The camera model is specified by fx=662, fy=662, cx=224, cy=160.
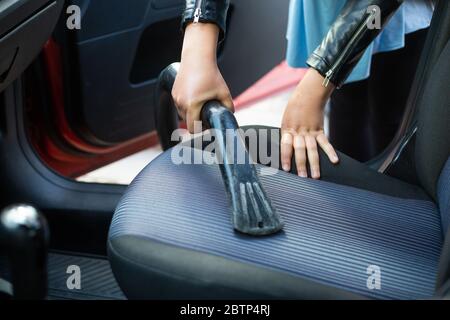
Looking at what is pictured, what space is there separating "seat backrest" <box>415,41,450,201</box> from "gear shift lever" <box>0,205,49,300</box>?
51 cm

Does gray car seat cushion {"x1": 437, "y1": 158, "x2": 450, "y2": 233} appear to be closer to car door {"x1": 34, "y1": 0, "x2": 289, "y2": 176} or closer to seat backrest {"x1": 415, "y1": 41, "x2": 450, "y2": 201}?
seat backrest {"x1": 415, "y1": 41, "x2": 450, "y2": 201}

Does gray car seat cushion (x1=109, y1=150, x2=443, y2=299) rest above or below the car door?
below

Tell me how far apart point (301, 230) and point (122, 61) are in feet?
2.13

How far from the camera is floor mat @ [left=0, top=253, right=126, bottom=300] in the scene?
3.87ft

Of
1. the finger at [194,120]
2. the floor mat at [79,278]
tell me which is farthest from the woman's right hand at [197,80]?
the floor mat at [79,278]

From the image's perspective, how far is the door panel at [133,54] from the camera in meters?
1.20

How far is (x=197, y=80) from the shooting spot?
858 millimetres

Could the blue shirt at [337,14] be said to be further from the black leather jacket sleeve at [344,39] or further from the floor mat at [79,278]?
the floor mat at [79,278]

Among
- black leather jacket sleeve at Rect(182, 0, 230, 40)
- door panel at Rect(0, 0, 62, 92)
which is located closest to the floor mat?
door panel at Rect(0, 0, 62, 92)

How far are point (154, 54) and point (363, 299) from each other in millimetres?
843

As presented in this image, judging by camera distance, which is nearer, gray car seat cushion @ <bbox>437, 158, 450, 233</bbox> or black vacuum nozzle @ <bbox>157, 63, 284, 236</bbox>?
black vacuum nozzle @ <bbox>157, 63, 284, 236</bbox>

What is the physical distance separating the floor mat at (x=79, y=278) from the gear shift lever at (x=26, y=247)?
60 centimetres

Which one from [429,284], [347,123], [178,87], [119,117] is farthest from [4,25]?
[347,123]

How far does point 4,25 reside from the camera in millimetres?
852
